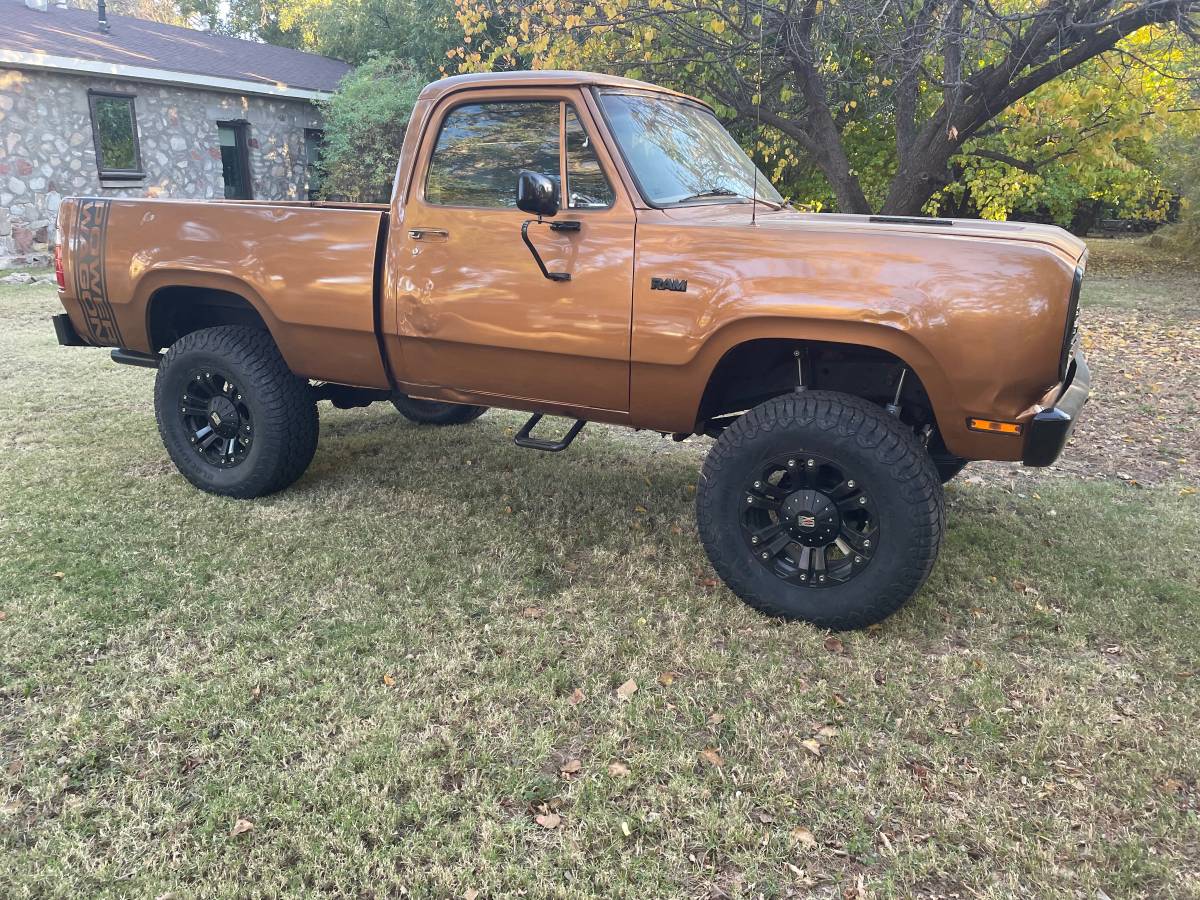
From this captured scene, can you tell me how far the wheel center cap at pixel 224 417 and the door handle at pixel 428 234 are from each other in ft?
5.21

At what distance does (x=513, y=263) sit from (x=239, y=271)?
1611mm

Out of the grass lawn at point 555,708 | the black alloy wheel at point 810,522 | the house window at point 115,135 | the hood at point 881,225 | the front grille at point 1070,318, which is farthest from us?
the house window at point 115,135

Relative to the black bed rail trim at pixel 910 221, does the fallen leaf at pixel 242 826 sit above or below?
below

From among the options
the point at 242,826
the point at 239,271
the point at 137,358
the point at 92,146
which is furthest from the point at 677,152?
the point at 92,146

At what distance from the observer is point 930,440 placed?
394 cm

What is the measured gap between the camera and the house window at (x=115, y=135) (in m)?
15.2

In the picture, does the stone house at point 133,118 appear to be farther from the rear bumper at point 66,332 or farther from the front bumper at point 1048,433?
the front bumper at point 1048,433

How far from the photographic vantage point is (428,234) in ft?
13.5

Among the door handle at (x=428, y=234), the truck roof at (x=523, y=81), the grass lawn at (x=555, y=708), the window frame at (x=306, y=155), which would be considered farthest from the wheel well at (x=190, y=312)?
the window frame at (x=306, y=155)

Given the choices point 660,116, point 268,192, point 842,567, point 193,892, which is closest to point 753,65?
point 660,116

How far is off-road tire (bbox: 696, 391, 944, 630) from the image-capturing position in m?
3.40

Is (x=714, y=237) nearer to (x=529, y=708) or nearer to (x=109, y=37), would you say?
(x=529, y=708)

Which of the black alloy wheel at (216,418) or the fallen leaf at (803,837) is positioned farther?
the black alloy wheel at (216,418)

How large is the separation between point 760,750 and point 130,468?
4.36 meters
